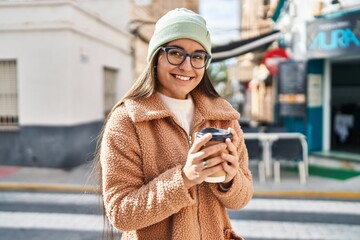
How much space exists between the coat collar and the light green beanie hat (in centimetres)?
21

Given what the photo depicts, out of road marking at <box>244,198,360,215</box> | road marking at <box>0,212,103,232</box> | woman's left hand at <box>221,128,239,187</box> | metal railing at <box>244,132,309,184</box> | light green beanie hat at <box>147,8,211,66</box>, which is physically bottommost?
road marking at <box>244,198,360,215</box>

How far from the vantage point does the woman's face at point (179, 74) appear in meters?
1.54

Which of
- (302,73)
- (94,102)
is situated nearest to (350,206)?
(302,73)

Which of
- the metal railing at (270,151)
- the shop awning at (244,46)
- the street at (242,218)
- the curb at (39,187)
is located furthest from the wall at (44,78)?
the metal railing at (270,151)

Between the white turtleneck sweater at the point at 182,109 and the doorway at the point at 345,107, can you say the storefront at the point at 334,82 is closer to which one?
the doorway at the point at 345,107

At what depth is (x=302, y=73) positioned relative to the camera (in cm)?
999

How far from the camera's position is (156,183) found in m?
1.41

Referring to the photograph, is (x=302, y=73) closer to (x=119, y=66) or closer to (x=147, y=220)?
(x=119, y=66)

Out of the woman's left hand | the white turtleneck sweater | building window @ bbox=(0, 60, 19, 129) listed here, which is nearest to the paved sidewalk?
building window @ bbox=(0, 60, 19, 129)

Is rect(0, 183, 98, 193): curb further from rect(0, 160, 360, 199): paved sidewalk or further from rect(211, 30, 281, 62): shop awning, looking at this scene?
rect(211, 30, 281, 62): shop awning

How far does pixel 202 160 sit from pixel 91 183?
7378 mm

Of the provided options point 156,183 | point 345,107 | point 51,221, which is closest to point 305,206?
point 51,221

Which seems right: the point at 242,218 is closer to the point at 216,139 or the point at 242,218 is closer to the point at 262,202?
the point at 262,202

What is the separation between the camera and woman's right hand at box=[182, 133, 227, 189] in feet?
4.25
